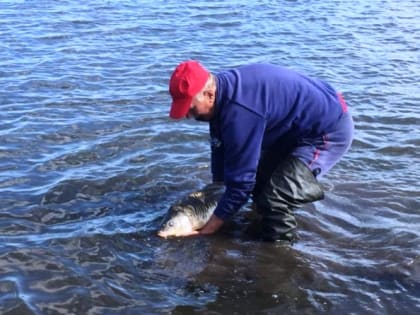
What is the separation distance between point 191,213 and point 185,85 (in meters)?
1.85

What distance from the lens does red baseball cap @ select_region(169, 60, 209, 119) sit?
467cm

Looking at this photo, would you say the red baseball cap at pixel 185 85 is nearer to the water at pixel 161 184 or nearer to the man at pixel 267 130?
the man at pixel 267 130

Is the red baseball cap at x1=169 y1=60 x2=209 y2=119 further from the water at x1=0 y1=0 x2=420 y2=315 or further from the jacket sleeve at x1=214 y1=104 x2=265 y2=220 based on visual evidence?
the water at x1=0 y1=0 x2=420 y2=315

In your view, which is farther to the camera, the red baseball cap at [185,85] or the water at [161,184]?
the water at [161,184]

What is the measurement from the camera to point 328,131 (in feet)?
18.2

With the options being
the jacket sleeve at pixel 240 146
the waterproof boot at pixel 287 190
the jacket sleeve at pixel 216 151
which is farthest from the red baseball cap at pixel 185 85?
the waterproof boot at pixel 287 190

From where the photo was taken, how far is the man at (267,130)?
488 centimetres

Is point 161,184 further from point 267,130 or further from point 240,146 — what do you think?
point 240,146

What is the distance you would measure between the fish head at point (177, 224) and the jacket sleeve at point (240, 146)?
90 centimetres

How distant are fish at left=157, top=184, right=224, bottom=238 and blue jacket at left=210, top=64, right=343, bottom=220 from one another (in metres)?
0.65

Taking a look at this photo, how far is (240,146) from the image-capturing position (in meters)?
5.02

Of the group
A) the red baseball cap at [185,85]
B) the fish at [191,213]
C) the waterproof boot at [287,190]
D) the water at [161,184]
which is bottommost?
the water at [161,184]

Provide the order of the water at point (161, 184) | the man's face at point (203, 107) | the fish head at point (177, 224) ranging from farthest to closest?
1. the fish head at point (177, 224)
2. the water at point (161, 184)
3. the man's face at point (203, 107)

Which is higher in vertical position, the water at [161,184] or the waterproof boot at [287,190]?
the waterproof boot at [287,190]
